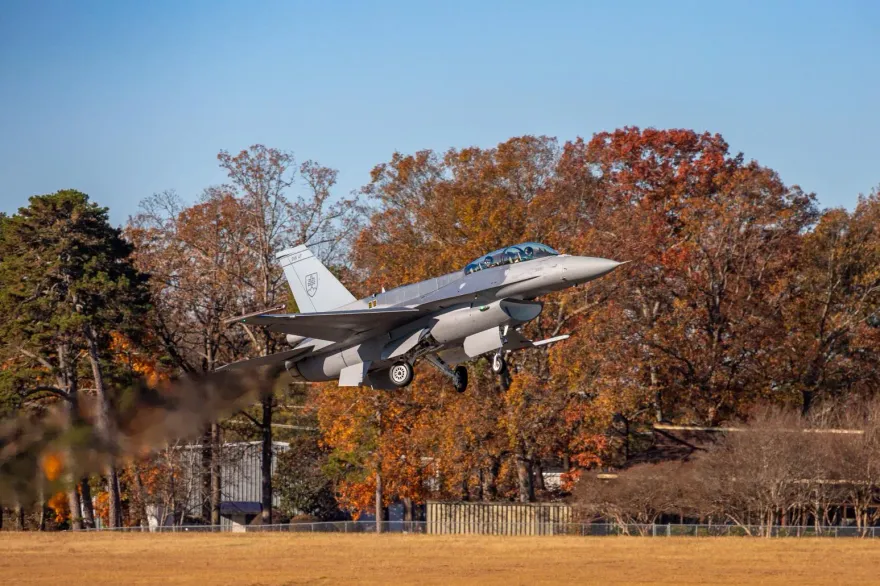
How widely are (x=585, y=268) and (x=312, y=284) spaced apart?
12.0 meters

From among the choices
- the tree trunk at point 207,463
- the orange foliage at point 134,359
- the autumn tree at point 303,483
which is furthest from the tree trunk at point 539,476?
the orange foliage at point 134,359

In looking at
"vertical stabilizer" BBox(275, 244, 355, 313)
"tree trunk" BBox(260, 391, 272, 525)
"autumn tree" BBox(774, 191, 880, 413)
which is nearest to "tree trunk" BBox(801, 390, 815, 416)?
"autumn tree" BBox(774, 191, 880, 413)

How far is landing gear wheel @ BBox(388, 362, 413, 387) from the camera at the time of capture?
37.2m

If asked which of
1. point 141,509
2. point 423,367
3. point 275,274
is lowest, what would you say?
point 141,509

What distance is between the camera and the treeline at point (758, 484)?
2066 inches

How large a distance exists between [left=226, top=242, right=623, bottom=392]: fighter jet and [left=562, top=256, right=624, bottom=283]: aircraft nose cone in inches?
1.0

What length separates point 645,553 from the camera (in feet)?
137

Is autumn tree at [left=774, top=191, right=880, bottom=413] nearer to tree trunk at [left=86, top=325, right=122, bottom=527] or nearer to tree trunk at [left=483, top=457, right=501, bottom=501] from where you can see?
tree trunk at [left=483, top=457, right=501, bottom=501]

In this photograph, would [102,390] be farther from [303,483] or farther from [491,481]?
[303,483]

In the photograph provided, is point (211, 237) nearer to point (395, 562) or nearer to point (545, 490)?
point (545, 490)

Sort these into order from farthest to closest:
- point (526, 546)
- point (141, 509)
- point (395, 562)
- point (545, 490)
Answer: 1. point (141, 509)
2. point (545, 490)
3. point (526, 546)
4. point (395, 562)

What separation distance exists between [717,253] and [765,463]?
17.3 metres

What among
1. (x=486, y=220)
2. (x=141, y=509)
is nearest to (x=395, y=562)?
(x=486, y=220)

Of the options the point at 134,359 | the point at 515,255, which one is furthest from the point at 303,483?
the point at 515,255
